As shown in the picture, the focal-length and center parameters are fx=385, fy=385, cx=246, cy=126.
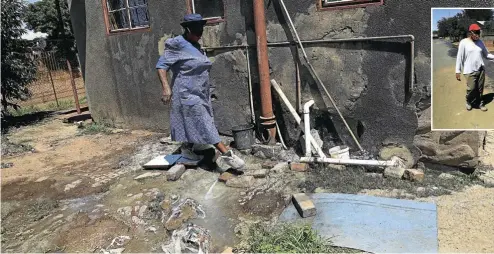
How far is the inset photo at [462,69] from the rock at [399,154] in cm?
46

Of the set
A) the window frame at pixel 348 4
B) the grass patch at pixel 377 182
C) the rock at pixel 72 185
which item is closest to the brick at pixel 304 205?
the grass patch at pixel 377 182

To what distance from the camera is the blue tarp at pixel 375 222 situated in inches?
118

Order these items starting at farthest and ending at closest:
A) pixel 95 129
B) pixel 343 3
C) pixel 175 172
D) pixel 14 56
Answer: pixel 14 56, pixel 95 129, pixel 175 172, pixel 343 3

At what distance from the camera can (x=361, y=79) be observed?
4.56 meters

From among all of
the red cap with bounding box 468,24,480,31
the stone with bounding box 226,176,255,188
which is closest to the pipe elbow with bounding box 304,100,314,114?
the stone with bounding box 226,176,255,188

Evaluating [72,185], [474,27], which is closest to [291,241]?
[474,27]

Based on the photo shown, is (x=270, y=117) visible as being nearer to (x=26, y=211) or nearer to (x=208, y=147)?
(x=208, y=147)

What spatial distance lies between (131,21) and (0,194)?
3672mm

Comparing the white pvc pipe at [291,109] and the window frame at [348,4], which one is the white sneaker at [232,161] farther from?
the window frame at [348,4]

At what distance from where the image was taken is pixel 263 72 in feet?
16.7

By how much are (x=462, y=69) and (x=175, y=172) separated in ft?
11.0

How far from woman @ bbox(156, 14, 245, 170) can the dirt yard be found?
Result: 0.47 meters

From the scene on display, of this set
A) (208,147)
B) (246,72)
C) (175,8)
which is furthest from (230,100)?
(175,8)

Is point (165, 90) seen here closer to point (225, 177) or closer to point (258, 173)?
point (225, 177)
